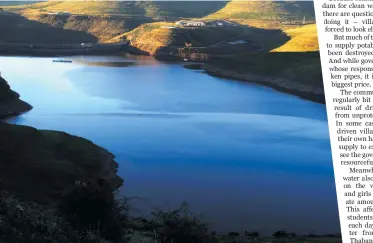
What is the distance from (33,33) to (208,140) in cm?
11559

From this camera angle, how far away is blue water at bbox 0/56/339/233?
1156 inches

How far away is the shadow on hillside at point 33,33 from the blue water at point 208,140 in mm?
55397

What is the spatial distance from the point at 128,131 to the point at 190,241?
3454 cm

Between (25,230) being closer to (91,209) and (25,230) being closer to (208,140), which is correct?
(91,209)

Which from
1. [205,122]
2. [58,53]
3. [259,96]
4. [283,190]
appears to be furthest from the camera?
[58,53]

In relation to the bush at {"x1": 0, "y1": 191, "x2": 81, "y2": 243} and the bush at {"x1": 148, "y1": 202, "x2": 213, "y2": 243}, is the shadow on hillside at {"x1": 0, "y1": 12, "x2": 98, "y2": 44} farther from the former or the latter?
the bush at {"x1": 0, "y1": 191, "x2": 81, "y2": 243}

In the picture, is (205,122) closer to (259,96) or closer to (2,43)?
(259,96)

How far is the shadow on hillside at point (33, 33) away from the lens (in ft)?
459

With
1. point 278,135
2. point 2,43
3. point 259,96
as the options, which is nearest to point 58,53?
point 2,43

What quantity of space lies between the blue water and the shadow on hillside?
55.4 meters

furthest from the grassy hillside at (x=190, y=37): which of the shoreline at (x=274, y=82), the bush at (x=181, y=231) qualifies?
the bush at (x=181, y=231)

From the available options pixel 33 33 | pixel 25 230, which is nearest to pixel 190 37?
pixel 33 33

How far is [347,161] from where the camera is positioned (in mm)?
9359

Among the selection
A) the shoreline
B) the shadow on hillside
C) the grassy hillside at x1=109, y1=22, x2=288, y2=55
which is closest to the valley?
the shoreline
